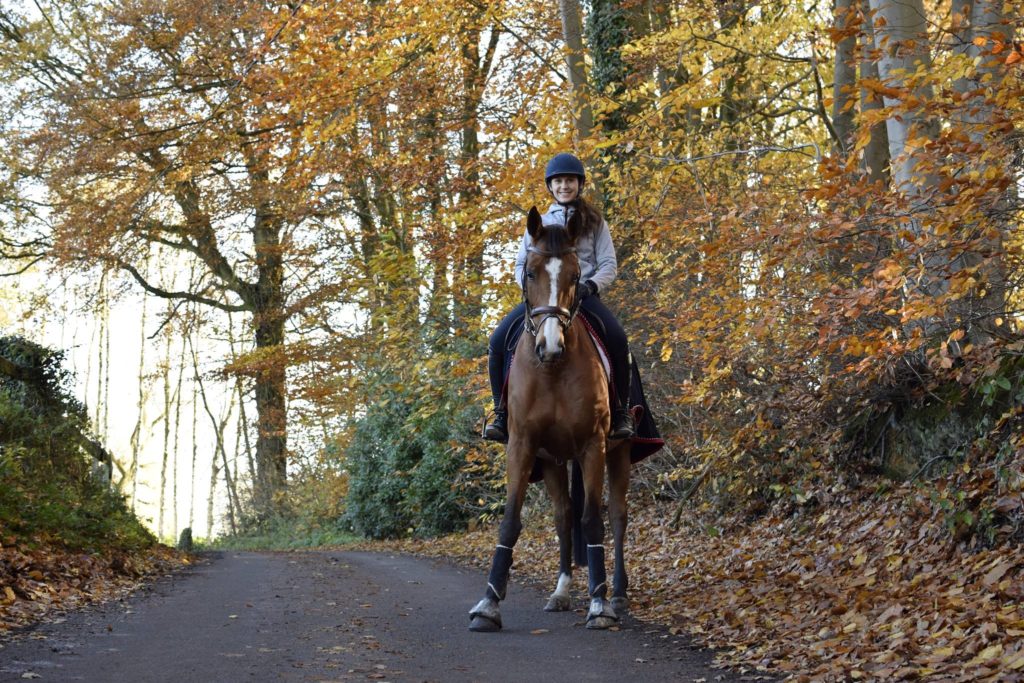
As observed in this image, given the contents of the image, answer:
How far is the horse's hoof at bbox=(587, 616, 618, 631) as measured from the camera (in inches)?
285

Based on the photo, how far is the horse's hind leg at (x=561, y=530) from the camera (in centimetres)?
828

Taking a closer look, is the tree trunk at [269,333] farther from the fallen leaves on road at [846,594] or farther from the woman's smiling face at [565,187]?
the woman's smiling face at [565,187]

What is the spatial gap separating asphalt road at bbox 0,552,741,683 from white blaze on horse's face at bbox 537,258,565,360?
5.97 feet

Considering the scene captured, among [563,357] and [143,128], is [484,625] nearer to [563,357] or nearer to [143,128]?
[563,357]

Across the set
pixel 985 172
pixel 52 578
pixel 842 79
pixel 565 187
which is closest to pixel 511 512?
pixel 565 187

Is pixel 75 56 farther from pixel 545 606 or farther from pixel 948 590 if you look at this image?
pixel 948 590

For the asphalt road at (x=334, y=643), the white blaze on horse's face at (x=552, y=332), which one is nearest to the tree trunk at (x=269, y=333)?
the asphalt road at (x=334, y=643)

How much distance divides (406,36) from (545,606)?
12.7 meters

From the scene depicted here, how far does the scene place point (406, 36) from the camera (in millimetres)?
18672

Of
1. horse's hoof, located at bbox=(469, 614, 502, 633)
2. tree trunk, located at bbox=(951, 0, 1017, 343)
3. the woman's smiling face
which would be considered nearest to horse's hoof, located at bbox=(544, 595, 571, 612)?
horse's hoof, located at bbox=(469, 614, 502, 633)

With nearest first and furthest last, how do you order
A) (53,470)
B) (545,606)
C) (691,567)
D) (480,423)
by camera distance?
(545,606)
(691,567)
(53,470)
(480,423)

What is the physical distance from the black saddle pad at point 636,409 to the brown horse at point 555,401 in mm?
300

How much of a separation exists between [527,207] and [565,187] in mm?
5993

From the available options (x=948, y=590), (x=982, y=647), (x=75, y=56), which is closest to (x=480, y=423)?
(x=948, y=590)
